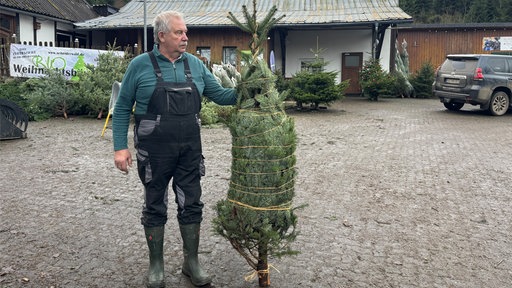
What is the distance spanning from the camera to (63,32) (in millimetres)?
23469

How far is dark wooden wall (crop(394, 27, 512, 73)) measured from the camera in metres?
28.5

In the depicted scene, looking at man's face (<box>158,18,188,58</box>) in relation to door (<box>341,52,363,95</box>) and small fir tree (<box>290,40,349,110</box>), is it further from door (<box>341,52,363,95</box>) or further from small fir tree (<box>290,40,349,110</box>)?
door (<box>341,52,363,95</box>)

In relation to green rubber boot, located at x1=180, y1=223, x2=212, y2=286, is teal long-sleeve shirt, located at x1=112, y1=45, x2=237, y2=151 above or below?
above

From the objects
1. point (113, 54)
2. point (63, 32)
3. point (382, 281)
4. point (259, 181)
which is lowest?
point (382, 281)

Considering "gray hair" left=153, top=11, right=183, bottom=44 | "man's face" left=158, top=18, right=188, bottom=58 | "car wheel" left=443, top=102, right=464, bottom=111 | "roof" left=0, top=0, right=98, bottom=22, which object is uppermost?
"roof" left=0, top=0, right=98, bottom=22

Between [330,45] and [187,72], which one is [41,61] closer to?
[187,72]

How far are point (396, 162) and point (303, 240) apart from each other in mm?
4254

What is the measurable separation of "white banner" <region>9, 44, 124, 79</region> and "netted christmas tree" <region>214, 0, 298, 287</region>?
38.9ft

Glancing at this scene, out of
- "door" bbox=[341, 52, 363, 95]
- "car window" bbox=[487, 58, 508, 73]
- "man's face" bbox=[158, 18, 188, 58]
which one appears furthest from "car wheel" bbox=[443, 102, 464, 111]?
"man's face" bbox=[158, 18, 188, 58]

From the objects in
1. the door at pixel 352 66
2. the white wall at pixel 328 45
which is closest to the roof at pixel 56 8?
the white wall at pixel 328 45

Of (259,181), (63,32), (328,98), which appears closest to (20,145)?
(259,181)

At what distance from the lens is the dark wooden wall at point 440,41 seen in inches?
1123

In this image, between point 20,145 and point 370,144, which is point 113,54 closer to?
point 20,145

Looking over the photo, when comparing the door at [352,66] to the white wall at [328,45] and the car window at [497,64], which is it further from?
the car window at [497,64]
